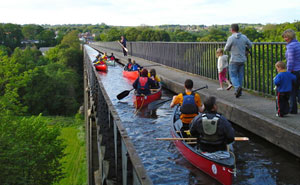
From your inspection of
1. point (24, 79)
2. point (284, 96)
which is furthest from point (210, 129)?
point (24, 79)

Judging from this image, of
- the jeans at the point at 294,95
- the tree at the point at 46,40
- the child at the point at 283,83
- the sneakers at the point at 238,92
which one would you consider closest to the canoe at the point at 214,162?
the child at the point at 283,83

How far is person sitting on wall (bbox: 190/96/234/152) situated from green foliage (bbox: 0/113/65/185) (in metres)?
14.4

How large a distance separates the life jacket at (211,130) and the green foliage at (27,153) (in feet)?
47.5

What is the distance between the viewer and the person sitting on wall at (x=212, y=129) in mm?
5773

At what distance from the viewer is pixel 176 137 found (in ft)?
23.8

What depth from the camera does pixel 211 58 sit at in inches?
586

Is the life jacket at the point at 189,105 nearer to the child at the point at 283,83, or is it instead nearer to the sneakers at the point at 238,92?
the child at the point at 283,83

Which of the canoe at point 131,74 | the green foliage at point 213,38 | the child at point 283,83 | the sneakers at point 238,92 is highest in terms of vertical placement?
the green foliage at point 213,38

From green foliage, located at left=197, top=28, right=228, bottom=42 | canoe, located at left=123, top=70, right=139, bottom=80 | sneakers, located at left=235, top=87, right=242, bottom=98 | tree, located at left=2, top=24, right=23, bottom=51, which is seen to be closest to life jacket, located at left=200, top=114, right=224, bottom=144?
sneakers, located at left=235, top=87, right=242, bottom=98

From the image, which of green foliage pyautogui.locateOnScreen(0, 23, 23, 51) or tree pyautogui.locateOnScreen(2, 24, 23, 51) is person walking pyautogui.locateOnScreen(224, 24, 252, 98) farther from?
tree pyautogui.locateOnScreen(2, 24, 23, 51)

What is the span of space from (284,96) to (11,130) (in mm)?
21233

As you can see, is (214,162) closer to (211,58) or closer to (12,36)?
(211,58)

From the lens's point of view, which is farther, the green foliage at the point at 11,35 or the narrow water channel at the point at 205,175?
the green foliage at the point at 11,35

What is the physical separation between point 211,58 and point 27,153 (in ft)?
41.5
